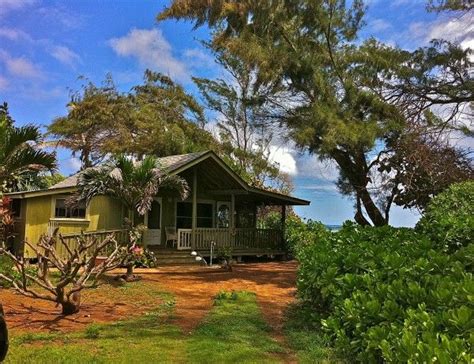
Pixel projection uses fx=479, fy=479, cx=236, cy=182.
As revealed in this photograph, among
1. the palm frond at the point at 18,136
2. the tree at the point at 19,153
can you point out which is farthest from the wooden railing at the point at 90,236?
the palm frond at the point at 18,136

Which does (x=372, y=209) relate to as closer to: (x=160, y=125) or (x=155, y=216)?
(x=155, y=216)

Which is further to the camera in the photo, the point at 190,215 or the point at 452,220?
the point at 190,215

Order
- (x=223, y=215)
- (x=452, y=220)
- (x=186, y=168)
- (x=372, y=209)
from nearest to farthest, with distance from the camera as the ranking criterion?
(x=452, y=220)
(x=186, y=168)
(x=372, y=209)
(x=223, y=215)

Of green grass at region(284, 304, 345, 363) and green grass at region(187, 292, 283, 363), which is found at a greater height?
green grass at region(284, 304, 345, 363)

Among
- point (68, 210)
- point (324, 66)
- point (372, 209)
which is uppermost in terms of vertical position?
point (324, 66)

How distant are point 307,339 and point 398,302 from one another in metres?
2.81

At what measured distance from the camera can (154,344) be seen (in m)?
6.49

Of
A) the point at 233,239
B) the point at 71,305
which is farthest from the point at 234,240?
the point at 71,305

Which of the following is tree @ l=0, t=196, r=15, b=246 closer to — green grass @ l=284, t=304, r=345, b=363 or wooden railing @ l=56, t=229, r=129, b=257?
wooden railing @ l=56, t=229, r=129, b=257

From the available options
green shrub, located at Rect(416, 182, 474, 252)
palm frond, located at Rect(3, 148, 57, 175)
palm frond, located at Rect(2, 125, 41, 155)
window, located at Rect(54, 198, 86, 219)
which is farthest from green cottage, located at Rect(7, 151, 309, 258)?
green shrub, located at Rect(416, 182, 474, 252)

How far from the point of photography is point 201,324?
7.92m

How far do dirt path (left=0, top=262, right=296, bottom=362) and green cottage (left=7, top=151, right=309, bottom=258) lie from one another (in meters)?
2.87

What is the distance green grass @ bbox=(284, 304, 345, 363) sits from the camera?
563 cm

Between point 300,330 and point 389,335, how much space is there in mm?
4169
